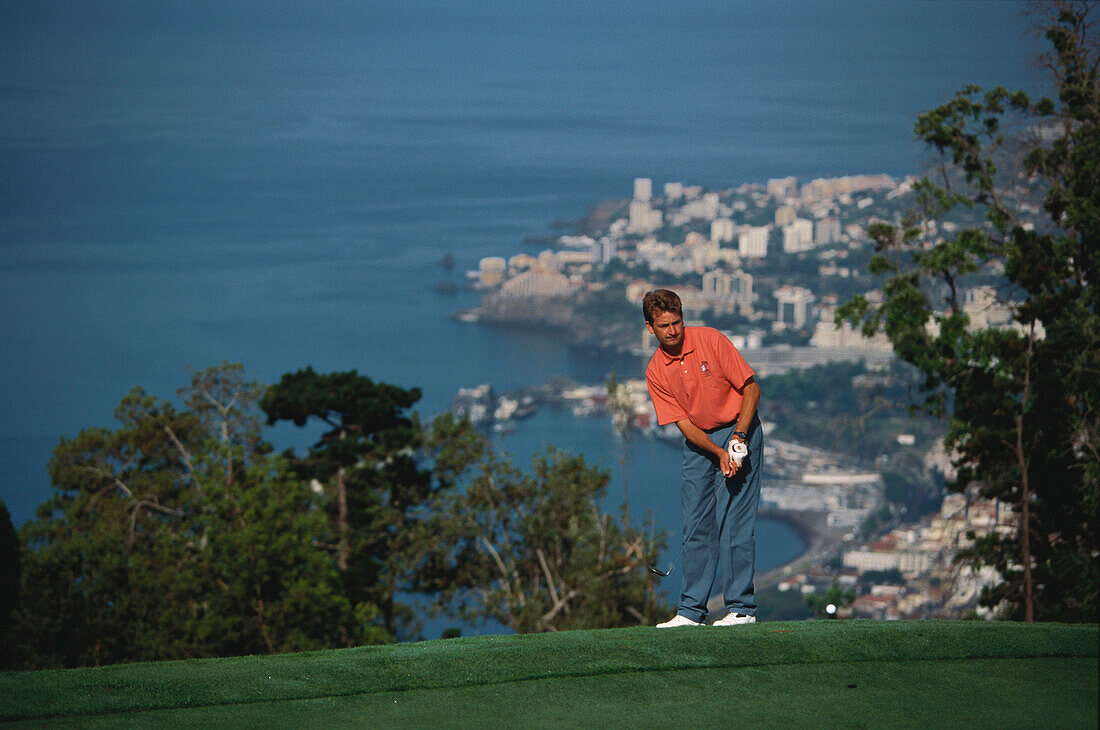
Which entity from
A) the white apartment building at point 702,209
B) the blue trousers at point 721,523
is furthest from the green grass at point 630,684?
the white apartment building at point 702,209

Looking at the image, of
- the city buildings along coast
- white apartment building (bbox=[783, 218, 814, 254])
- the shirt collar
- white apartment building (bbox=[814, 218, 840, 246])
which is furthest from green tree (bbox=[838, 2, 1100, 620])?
white apartment building (bbox=[814, 218, 840, 246])

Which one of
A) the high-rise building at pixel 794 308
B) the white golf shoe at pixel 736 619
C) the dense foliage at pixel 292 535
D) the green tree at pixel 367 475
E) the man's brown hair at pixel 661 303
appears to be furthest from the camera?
the high-rise building at pixel 794 308

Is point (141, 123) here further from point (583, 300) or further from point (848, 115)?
point (848, 115)

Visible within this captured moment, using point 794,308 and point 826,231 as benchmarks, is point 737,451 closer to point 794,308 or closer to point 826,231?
point 794,308

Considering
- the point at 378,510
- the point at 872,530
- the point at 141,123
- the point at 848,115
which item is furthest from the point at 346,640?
the point at 848,115

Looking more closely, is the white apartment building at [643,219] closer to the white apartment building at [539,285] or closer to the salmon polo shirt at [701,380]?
the white apartment building at [539,285]

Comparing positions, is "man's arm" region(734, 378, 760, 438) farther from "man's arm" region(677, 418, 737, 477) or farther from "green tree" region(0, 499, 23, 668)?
"green tree" region(0, 499, 23, 668)
